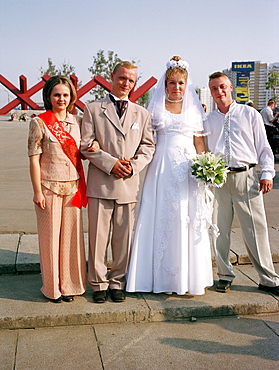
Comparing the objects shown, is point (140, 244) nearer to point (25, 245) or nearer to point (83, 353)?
point (83, 353)

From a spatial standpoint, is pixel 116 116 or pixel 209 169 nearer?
pixel 209 169

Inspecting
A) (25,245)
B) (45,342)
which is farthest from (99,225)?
(25,245)

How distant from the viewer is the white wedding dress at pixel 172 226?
4262mm

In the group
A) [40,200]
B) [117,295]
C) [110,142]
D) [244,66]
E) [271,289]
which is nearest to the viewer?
[40,200]

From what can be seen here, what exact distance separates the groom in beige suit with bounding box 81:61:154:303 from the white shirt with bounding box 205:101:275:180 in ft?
2.51

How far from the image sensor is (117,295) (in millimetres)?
4195

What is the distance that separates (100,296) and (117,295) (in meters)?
0.16

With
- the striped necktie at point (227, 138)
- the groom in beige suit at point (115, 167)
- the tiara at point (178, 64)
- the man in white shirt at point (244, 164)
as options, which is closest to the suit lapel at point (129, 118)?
the groom in beige suit at point (115, 167)

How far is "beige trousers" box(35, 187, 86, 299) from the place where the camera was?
4020mm

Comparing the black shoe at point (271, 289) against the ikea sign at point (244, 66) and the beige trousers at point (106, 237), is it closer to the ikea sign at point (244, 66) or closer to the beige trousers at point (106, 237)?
the beige trousers at point (106, 237)

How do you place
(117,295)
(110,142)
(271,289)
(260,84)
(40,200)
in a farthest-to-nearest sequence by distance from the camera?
(260,84) < (271,289) < (117,295) < (110,142) < (40,200)

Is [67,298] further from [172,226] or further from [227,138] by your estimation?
[227,138]

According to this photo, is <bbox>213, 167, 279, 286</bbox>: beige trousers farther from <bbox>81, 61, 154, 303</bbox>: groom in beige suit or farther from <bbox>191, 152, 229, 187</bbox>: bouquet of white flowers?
<bbox>81, 61, 154, 303</bbox>: groom in beige suit

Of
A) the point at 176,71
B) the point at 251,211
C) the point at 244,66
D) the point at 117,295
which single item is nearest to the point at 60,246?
the point at 117,295
